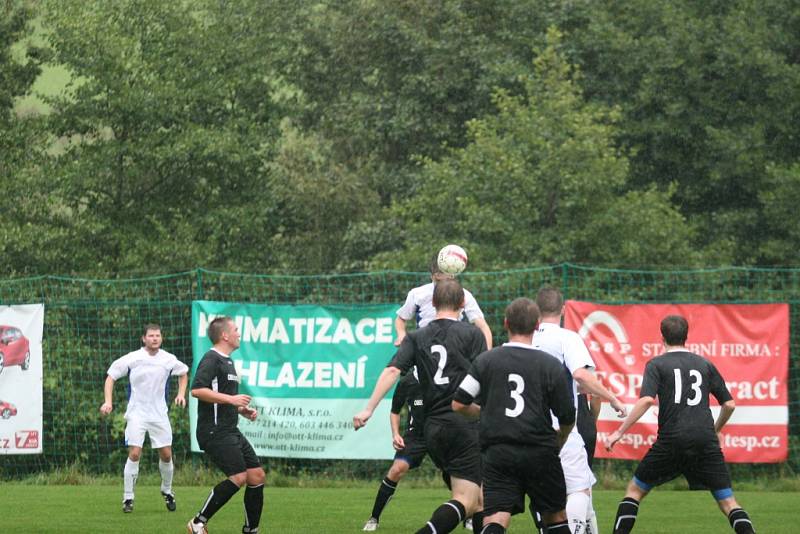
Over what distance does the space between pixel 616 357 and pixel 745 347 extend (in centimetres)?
144

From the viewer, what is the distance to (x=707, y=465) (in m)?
8.91

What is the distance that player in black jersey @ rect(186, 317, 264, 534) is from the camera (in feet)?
31.3

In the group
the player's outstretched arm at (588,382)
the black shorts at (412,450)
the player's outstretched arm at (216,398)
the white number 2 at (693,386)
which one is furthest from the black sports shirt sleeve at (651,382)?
the player's outstretched arm at (216,398)

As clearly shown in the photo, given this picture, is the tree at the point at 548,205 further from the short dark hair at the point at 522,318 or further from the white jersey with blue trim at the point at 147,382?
the short dark hair at the point at 522,318

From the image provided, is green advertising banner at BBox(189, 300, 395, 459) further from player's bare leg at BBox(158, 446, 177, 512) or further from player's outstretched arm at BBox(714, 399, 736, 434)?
player's outstretched arm at BBox(714, 399, 736, 434)

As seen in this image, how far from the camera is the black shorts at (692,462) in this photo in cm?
887

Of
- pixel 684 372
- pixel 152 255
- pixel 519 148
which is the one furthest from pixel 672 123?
pixel 684 372

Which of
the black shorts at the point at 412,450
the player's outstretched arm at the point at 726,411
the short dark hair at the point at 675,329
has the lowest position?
the black shorts at the point at 412,450

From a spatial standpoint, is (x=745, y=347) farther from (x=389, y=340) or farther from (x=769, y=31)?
(x=769, y=31)

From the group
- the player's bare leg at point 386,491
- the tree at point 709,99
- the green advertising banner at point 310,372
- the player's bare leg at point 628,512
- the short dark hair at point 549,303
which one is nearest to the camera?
the short dark hair at point 549,303

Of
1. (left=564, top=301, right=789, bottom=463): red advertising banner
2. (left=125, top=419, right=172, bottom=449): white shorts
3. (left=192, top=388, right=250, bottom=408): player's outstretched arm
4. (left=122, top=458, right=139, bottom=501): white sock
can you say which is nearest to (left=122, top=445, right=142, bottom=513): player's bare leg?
(left=122, top=458, right=139, bottom=501): white sock

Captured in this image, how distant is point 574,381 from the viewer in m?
8.39

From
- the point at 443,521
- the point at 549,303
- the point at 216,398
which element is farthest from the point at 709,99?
the point at 443,521

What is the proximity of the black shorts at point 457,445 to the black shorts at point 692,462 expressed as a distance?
133 centimetres
